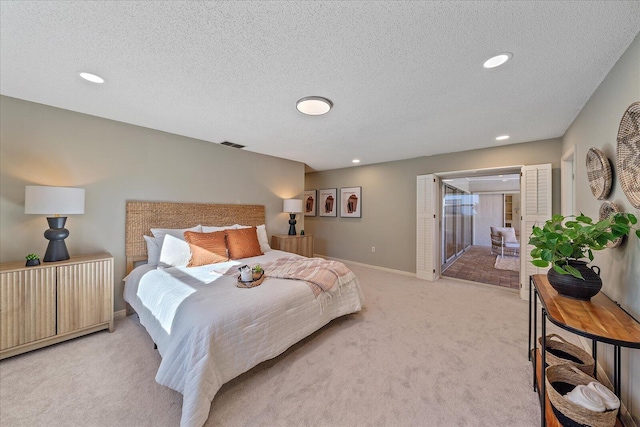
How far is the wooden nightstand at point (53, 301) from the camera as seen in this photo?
6.40ft

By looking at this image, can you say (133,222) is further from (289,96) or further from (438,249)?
(438,249)

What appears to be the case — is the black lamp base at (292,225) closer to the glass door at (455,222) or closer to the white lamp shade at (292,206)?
the white lamp shade at (292,206)

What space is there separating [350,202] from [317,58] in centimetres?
409

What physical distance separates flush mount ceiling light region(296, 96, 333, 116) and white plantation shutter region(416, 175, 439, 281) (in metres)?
2.74

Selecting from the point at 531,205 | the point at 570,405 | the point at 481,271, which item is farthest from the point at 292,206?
the point at 481,271

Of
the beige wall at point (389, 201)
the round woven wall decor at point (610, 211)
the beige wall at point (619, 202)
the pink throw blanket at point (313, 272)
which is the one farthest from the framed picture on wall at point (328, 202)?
the round woven wall decor at point (610, 211)

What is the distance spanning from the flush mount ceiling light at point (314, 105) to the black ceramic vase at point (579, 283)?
85.5 inches

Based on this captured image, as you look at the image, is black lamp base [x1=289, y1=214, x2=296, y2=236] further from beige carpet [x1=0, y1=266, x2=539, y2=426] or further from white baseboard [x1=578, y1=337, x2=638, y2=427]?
white baseboard [x1=578, y1=337, x2=638, y2=427]

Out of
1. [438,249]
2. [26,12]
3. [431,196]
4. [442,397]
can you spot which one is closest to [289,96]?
[26,12]

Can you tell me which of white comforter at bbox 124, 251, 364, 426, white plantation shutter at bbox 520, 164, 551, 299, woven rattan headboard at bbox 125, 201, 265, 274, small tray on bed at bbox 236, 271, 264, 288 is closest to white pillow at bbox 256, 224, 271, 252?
woven rattan headboard at bbox 125, 201, 265, 274

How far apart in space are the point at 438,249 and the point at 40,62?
539 cm

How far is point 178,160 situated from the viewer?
11.1 feet

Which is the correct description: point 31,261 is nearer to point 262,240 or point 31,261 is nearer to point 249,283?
point 249,283

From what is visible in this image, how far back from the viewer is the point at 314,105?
227cm
